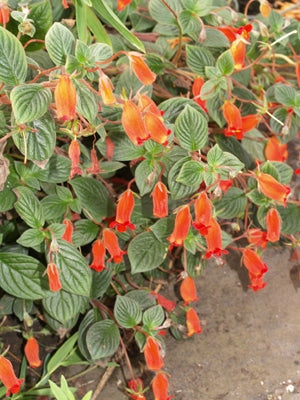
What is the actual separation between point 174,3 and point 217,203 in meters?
0.51

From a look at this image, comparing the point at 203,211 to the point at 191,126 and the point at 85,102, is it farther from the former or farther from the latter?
the point at 85,102

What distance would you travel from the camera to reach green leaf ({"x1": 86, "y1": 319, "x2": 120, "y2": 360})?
4.97 feet

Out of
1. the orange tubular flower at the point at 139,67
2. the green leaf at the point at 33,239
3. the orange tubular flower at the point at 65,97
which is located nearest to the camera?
the orange tubular flower at the point at 65,97

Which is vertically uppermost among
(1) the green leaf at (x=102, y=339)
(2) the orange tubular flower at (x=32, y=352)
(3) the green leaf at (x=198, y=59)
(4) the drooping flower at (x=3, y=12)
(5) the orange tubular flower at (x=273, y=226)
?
(4) the drooping flower at (x=3, y=12)

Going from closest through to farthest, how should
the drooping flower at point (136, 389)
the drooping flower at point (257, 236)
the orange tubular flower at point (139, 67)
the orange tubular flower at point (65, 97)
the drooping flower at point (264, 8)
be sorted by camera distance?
1. the orange tubular flower at point (65, 97)
2. the orange tubular flower at point (139, 67)
3. the drooping flower at point (136, 389)
4. the drooping flower at point (257, 236)
5. the drooping flower at point (264, 8)

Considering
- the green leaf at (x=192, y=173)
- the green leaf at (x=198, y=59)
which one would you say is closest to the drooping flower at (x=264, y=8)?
the green leaf at (x=198, y=59)

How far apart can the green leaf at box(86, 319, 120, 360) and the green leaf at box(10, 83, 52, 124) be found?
23.6 inches

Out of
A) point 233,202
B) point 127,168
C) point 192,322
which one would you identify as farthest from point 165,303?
point 127,168

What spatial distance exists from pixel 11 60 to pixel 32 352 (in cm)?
71

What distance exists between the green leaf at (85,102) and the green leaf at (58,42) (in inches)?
2.8

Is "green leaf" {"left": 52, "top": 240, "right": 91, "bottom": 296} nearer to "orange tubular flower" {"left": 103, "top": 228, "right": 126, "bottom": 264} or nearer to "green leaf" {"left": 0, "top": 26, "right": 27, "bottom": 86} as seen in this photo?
"orange tubular flower" {"left": 103, "top": 228, "right": 126, "bottom": 264}

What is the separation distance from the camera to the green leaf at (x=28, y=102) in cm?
112

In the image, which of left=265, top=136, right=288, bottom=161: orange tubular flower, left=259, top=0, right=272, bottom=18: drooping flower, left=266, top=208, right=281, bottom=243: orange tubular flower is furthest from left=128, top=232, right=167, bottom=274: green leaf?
left=259, top=0, right=272, bottom=18: drooping flower

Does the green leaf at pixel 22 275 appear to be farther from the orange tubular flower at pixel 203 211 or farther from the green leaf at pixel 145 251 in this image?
the orange tubular flower at pixel 203 211
